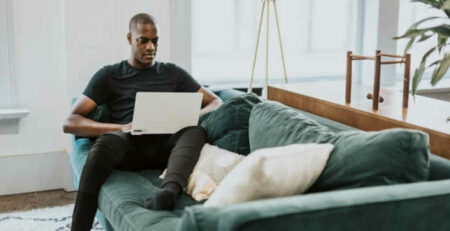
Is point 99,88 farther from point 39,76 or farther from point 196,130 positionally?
point 39,76

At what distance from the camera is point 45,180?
391 centimetres

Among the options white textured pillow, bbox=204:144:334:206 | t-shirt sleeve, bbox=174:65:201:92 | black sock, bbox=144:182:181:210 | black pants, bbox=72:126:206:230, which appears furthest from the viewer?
t-shirt sleeve, bbox=174:65:201:92

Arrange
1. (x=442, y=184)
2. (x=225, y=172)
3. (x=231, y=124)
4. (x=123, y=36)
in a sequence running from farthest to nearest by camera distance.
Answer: (x=123, y=36) < (x=231, y=124) < (x=225, y=172) < (x=442, y=184)

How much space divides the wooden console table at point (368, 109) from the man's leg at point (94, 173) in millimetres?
882

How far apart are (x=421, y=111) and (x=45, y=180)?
2460 mm

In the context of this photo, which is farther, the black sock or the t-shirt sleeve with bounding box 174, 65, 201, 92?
the t-shirt sleeve with bounding box 174, 65, 201, 92

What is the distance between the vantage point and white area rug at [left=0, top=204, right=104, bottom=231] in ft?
10.8

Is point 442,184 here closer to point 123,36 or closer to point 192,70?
point 123,36

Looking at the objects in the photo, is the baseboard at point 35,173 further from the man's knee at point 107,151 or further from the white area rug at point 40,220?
the man's knee at point 107,151

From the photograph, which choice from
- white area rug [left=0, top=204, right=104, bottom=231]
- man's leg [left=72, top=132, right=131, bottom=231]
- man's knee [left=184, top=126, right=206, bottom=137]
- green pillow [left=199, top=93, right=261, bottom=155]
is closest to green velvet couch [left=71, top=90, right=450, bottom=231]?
green pillow [left=199, top=93, right=261, bottom=155]

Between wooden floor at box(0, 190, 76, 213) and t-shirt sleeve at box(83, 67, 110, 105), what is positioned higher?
t-shirt sleeve at box(83, 67, 110, 105)

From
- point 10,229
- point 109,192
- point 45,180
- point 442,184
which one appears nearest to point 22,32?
point 45,180

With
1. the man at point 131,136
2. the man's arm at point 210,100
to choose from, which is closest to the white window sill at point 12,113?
the man at point 131,136

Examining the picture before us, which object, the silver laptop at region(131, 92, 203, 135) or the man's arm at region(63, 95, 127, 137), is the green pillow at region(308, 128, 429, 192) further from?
the man's arm at region(63, 95, 127, 137)
